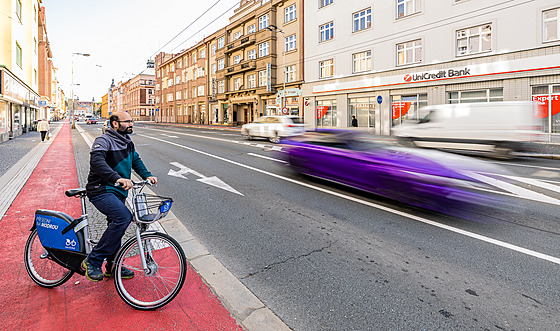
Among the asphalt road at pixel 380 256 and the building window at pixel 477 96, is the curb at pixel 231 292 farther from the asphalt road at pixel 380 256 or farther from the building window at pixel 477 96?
the building window at pixel 477 96

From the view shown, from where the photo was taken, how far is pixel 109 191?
10.3 ft

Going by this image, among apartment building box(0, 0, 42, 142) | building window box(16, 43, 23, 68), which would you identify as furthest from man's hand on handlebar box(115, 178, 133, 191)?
building window box(16, 43, 23, 68)

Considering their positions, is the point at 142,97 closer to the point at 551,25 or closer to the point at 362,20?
the point at 362,20

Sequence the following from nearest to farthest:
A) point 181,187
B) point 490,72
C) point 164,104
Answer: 1. point 181,187
2. point 490,72
3. point 164,104

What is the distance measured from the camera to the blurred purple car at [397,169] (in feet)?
18.5

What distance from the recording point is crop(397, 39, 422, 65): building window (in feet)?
74.5

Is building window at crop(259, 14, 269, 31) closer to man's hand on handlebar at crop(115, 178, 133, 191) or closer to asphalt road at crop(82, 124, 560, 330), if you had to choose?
asphalt road at crop(82, 124, 560, 330)

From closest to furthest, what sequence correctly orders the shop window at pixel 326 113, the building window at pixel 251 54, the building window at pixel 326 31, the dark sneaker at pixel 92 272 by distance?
the dark sneaker at pixel 92 272 → the shop window at pixel 326 113 → the building window at pixel 326 31 → the building window at pixel 251 54

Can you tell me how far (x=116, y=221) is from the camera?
299 cm

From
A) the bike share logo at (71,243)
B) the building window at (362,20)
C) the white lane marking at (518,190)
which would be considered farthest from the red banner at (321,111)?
the bike share logo at (71,243)

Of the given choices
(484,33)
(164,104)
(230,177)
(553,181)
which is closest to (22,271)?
(230,177)

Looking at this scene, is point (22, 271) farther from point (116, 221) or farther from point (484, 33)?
point (484, 33)

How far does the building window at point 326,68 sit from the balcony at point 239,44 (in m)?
12.2

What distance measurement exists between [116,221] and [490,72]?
860 inches
